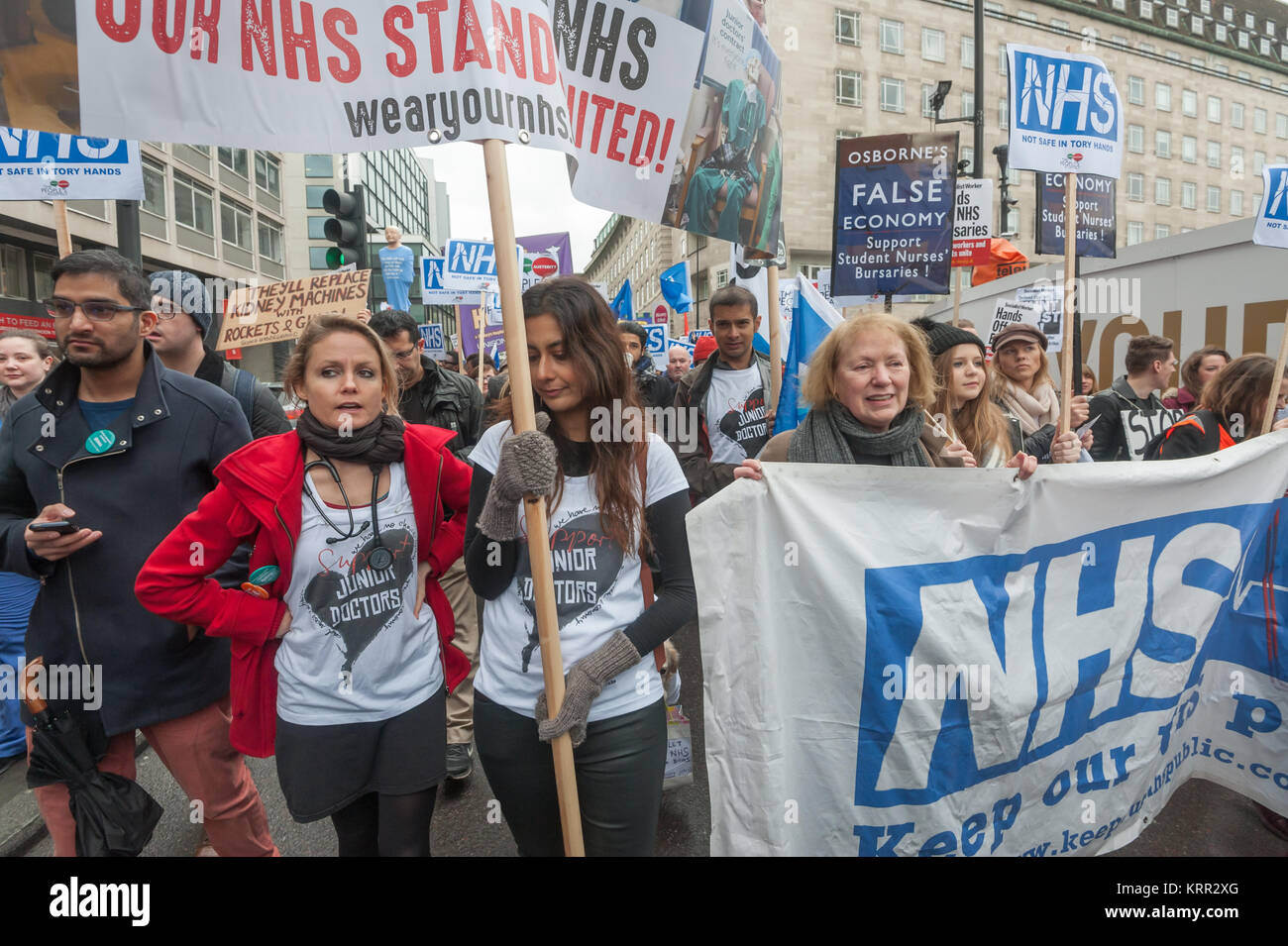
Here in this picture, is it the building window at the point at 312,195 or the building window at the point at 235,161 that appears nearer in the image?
the building window at the point at 235,161

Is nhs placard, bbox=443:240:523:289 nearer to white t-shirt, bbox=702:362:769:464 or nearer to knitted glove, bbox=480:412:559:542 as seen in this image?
white t-shirt, bbox=702:362:769:464

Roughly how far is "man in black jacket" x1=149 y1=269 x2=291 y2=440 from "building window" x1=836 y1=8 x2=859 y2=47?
42.0m

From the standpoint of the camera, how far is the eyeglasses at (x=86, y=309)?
7.32 ft

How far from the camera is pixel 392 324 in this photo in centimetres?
439

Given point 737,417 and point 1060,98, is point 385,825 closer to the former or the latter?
point 737,417

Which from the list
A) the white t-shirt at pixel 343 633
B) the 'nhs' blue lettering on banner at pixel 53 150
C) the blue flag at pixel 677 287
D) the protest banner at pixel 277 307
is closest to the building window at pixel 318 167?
the blue flag at pixel 677 287

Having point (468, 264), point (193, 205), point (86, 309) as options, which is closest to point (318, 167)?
point (193, 205)

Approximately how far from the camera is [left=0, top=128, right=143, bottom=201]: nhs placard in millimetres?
3535

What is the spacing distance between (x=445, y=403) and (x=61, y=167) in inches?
81.9

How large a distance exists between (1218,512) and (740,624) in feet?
6.18

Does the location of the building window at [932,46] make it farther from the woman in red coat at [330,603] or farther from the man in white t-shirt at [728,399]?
the woman in red coat at [330,603]

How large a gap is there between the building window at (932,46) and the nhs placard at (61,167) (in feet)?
149

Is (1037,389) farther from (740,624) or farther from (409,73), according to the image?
(409,73)
